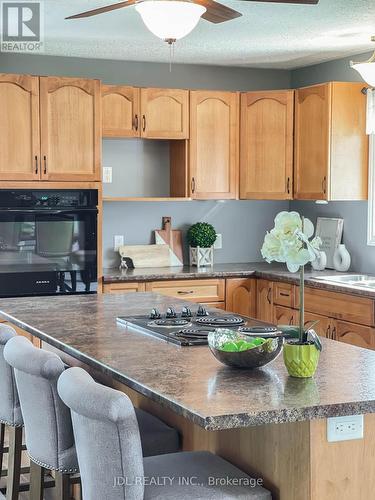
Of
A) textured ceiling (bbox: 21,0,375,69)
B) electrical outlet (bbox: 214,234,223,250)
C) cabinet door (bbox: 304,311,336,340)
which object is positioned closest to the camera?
textured ceiling (bbox: 21,0,375,69)

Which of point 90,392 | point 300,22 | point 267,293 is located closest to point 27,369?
point 90,392

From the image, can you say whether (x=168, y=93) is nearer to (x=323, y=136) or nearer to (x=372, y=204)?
(x=323, y=136)

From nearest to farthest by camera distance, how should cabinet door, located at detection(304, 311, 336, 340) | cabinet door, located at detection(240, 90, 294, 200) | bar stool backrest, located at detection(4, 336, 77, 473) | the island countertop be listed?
the island countertop → bar stool backrest, located at detection(4, 336, 77, 473) → cabinet door, located at detection(304, 311, 336, 340) → cabinet door, located at detection(240, 90, 294, 200)

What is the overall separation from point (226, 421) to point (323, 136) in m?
4.07

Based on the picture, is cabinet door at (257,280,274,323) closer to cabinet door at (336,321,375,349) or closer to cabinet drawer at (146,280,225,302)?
cabinet drawer at (146,280,225,302)

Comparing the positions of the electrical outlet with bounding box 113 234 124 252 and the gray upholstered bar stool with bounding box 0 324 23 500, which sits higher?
the electrical outlet with bounding box 113 234 124 252

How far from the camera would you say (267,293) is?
20.0 feet

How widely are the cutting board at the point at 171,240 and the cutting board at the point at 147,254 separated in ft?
0.17

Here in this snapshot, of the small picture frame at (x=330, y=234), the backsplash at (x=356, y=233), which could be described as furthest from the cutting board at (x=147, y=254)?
the backsplash at (x=356, y=233)

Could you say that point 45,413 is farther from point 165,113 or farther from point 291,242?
point 165,113

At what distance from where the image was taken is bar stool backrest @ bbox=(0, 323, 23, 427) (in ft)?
10.9

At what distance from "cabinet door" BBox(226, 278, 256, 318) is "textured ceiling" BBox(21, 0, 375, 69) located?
165 centimetres

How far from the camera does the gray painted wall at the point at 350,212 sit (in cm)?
605

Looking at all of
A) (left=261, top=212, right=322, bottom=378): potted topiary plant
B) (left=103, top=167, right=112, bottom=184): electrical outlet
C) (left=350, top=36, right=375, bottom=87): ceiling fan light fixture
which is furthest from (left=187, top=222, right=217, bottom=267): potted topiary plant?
(left=261, top=212, right=322, bottom=378): potted topiary plant
